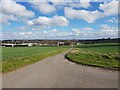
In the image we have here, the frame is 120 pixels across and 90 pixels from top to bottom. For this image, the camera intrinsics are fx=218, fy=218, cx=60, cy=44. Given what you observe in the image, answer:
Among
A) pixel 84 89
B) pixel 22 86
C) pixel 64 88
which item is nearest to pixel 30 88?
pixel 22 86

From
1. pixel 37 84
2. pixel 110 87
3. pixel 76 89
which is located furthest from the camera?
pixel 37 84

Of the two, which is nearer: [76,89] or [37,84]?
[76,89]

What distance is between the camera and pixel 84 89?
34.7 ft

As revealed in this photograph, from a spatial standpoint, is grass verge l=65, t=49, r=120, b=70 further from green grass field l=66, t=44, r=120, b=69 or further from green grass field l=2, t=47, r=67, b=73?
green grass field l=2, t=47, r=67, b=73

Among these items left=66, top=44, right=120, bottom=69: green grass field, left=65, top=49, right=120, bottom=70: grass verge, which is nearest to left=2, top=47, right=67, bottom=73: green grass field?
left=66, top=44, right=120, bottom=69: green grass field

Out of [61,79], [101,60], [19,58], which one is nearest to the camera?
[61,79]

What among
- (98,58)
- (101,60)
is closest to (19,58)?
(98,58)

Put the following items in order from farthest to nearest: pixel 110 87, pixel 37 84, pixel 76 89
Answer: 1. pixel 37 84
2. pixel 110 87
3. pixel 76 89

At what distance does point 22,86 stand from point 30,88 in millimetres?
602

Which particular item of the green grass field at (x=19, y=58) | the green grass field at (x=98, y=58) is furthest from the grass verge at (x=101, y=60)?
the green grass field at (x=19, y=58)

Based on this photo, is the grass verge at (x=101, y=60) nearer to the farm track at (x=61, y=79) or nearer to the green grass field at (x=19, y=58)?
the farm track at (x=61, y=79)

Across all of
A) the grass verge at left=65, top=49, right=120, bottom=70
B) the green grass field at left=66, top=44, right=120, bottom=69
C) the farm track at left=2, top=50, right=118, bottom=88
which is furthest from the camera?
the green grass field at left=66, top=44, right=120, bottom=69

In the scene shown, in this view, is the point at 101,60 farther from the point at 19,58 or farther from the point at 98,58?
the point at 19,58

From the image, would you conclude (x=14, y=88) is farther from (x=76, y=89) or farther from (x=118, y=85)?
(x=118, y=85)
